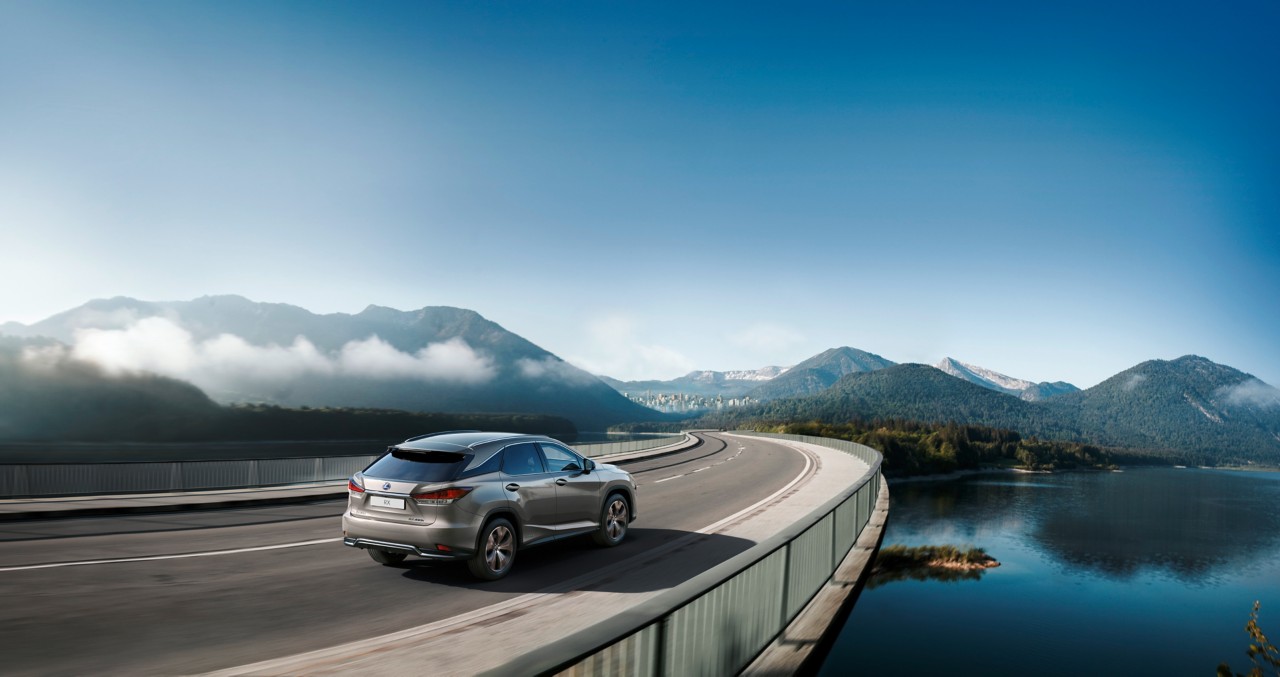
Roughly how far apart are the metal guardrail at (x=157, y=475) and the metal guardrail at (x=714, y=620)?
38.0 ft

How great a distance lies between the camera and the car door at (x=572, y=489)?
32.1ft

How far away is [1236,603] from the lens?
2789cm

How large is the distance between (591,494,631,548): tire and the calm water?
3.44 m

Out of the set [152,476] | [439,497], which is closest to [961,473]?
[152,476]

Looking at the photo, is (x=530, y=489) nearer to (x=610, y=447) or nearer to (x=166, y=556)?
(x=166, y=556)

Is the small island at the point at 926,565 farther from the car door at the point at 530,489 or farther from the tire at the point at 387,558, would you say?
the tire at the point at 387,558

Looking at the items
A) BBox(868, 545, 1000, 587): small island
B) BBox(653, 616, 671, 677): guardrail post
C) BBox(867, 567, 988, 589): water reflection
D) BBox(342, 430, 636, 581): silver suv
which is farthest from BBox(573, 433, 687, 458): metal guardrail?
BBox(653, 616, 671, 677): guardrail post

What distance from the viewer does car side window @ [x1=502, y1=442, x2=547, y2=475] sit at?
9.14 metres

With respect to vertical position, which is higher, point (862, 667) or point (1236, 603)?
point (862, 667)

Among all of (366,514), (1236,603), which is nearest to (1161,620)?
(1236,603)

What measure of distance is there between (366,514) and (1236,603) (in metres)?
33.0

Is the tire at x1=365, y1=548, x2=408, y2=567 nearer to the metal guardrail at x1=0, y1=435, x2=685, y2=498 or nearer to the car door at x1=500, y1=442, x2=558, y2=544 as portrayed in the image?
the car door at x1=500, y1=442, x2=558, y2=544

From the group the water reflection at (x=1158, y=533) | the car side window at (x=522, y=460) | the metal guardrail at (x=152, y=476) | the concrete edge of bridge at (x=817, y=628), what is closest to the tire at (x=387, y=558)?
the car side window at (x=522, y=460)

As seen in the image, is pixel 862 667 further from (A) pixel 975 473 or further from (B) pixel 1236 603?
(A) pixel 975 473
